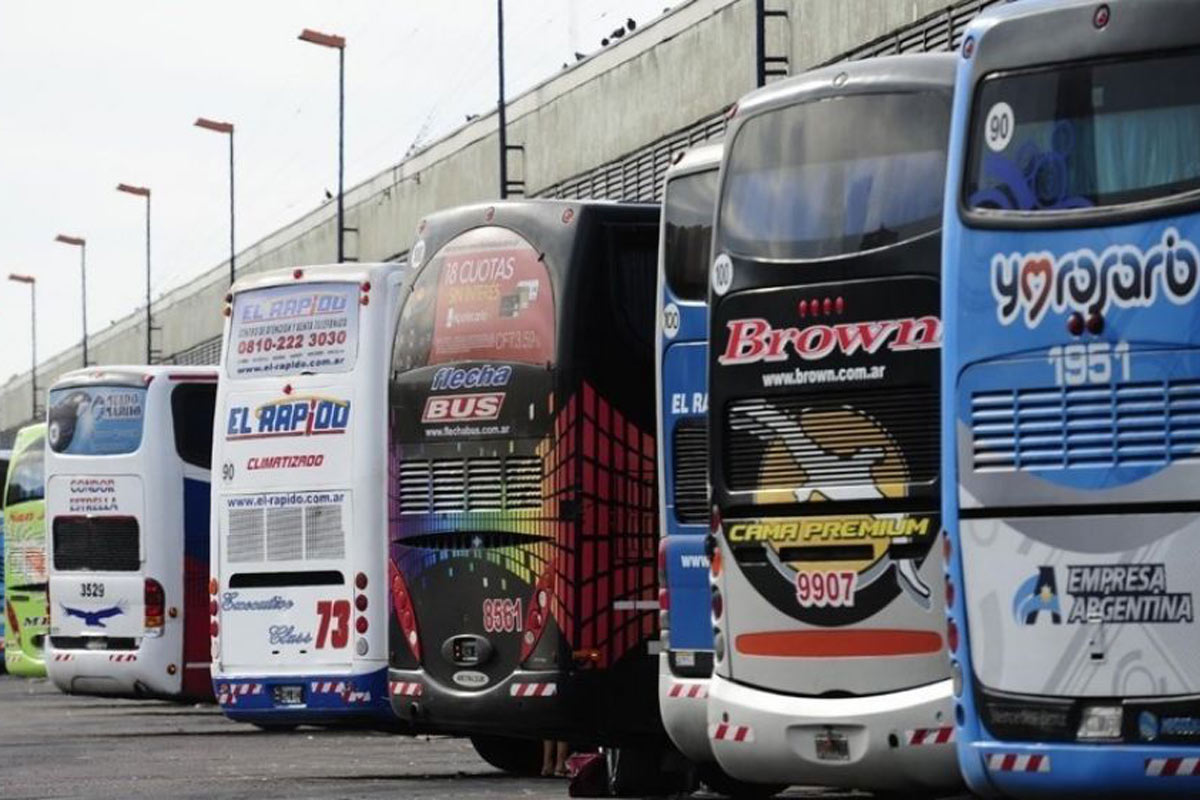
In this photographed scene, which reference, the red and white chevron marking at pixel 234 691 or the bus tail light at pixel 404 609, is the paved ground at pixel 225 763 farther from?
the bus tail light at pixel 404 609

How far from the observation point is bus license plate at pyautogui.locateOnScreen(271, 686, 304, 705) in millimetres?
24188

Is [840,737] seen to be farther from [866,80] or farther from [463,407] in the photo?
[463,407]

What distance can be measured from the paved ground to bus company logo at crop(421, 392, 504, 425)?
230cm

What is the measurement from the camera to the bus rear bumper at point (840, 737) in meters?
15.5

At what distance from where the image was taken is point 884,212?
15859 millimetres

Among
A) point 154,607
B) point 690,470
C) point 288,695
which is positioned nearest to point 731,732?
point 690,470

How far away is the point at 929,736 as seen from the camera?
50.8ft

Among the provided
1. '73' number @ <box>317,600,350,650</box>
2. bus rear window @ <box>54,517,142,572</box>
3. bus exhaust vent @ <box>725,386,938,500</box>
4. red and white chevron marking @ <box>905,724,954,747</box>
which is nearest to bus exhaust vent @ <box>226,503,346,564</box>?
'73' number @ <box>317,600,350,650</box>

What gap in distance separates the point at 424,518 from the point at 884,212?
5729 millimetres

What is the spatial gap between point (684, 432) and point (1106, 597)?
16.2 ft

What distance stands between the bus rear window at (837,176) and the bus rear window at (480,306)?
3.43 m

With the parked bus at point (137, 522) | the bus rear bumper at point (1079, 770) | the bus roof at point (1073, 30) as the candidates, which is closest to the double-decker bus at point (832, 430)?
the bus rear bumper at point (1079, 770)

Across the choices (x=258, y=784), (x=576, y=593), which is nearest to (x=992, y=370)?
(x=576, y=593)

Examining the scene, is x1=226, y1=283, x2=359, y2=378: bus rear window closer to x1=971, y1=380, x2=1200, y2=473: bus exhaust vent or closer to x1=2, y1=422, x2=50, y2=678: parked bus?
x1=971, y1=380, x2=1200, y2=473: bus exhaust vent
